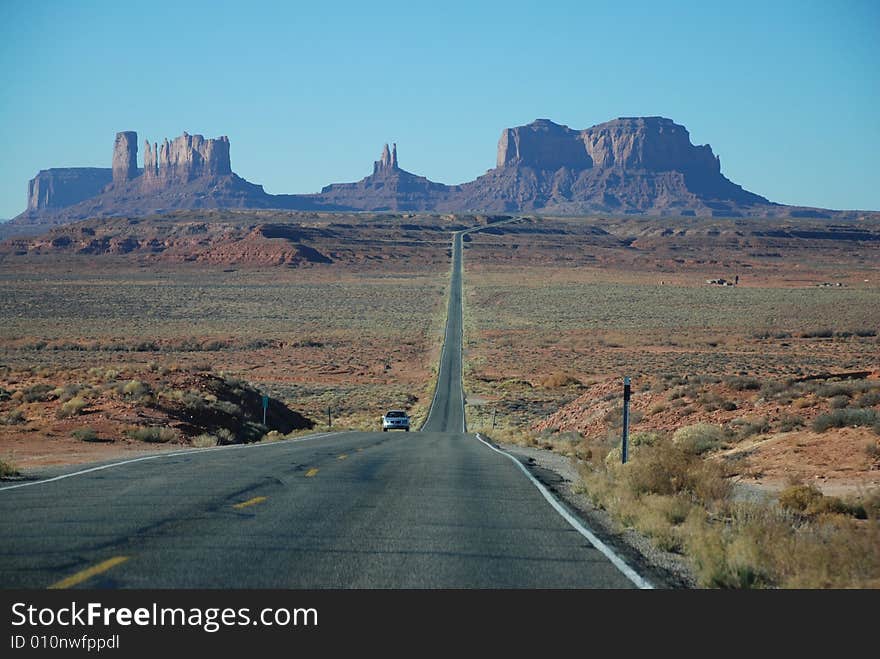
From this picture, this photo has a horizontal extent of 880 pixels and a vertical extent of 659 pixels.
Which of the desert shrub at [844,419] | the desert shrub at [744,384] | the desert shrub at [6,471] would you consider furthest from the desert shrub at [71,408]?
the desert shrub at [844,419]

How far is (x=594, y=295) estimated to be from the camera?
11319 centimetres

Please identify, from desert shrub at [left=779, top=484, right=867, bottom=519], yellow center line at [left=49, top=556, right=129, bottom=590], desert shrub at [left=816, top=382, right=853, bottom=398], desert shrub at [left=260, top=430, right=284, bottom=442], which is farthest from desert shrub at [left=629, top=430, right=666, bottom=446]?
yellow center line at [left=49, top=556, right=129, bottom=590]

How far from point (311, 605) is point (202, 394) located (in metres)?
28.2

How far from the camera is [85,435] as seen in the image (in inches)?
963

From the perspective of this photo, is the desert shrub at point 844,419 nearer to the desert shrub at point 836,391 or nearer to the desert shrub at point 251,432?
the desert shrub at point 836,391

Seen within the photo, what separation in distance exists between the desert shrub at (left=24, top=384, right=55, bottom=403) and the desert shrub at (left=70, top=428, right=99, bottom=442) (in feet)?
22.8

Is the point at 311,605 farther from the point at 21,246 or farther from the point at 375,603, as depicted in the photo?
the point at 21,246

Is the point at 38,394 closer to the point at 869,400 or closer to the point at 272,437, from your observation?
the point at 272,437

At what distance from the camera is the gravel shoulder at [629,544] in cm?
853

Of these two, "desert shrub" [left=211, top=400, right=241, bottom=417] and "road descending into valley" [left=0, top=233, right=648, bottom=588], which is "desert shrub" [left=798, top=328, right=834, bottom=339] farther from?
"road descending into valley" [left=0, top=233, right=648, bottom=588]

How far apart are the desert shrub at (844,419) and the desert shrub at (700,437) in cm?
257

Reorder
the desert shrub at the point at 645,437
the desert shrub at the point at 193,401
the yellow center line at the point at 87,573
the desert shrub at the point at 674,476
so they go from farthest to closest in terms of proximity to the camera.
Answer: the desert shrub at the point at 193,401 → the desert shrub at the point at 645,437 → the desert shrub at the point at 674,476 → the yellow center line at the point at 87,573

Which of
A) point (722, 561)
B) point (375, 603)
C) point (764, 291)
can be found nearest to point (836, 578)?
point (722, 561)

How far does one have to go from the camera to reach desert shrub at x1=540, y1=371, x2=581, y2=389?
179 feet
